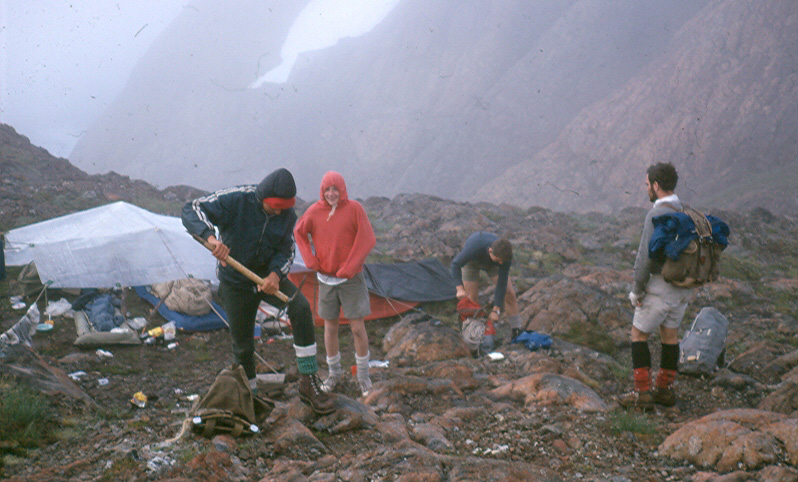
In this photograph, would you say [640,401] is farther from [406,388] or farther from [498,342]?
[498,342]

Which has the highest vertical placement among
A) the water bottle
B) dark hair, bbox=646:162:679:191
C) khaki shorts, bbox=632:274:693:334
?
dark hair, bbox=646:162:679:191

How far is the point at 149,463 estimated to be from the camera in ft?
10.1

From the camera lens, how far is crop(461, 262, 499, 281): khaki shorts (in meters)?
7.36

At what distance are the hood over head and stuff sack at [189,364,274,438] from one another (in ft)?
4.05

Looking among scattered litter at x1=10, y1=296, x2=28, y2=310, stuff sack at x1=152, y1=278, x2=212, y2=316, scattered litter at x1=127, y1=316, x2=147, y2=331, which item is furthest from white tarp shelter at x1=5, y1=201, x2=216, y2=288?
scattered litter at x1=127, y1=316, x2=147, y2=331

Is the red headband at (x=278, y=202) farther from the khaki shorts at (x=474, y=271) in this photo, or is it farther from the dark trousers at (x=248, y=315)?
the khaki shorts at (x=474, y=271)

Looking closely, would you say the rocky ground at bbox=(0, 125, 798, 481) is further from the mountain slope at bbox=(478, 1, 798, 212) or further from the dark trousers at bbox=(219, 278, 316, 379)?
the mountain slope at bbox=(478, 1, 798, 212)

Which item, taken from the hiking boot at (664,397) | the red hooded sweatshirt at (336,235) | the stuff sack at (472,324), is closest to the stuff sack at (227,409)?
the red hooded sweatshirt at (336,235)

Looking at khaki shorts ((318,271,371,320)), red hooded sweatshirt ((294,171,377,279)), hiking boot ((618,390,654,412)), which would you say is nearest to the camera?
hiking boot ((618,390,654,412))

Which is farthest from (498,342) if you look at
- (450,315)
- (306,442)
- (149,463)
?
(149,463)

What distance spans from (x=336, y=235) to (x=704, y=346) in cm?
423

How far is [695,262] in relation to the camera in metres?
4.20

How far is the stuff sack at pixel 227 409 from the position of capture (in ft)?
11.4

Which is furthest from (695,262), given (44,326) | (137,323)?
(44,326)
